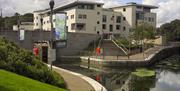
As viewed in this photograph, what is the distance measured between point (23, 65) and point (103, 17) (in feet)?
305

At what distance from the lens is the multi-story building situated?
10812cm

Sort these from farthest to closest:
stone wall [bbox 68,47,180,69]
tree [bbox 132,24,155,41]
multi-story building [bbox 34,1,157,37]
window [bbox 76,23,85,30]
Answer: window [bbox 76,23,85,30]
multi-story building [bbox 34,1,157,37]
tree [bbox 132,24,155,41]
stone wall [bbox 68,47,180,69]

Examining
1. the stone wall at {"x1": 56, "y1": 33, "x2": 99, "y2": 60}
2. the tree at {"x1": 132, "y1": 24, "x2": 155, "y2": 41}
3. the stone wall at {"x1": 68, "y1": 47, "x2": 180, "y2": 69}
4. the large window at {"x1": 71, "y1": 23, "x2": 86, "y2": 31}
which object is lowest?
the stone wall at {"x1": 68, "y1": 47, "x2": 180, "y2": 69}

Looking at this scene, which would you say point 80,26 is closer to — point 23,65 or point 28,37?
point 28,37

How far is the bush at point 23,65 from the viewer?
20875 millimetres

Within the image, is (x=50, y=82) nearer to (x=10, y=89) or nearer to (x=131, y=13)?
(x=10, y=89)

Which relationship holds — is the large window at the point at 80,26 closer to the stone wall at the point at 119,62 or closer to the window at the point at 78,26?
the window at the point at 78,26

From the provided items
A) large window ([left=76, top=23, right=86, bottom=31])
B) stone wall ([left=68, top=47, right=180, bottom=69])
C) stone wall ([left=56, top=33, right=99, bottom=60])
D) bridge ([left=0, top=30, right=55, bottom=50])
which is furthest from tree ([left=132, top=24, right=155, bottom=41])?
bridge ([left=0, top=30, right=55, bottom=50])

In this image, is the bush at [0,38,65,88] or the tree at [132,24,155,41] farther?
the tree at [132,24,155,41]

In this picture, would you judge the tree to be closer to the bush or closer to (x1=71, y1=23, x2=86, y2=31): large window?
(x1=71, y1=23, x2=86, y2=31): large window

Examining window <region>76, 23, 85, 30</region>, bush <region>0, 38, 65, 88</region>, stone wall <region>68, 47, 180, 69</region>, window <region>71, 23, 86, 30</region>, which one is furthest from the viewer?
window <region>76, 23, 85, 30</region>

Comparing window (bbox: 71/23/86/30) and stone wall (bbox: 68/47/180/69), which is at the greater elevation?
window (bbox: 71/23/86/30)

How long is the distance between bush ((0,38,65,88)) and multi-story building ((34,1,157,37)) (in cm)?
7854

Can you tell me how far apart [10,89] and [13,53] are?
8.04 metres
